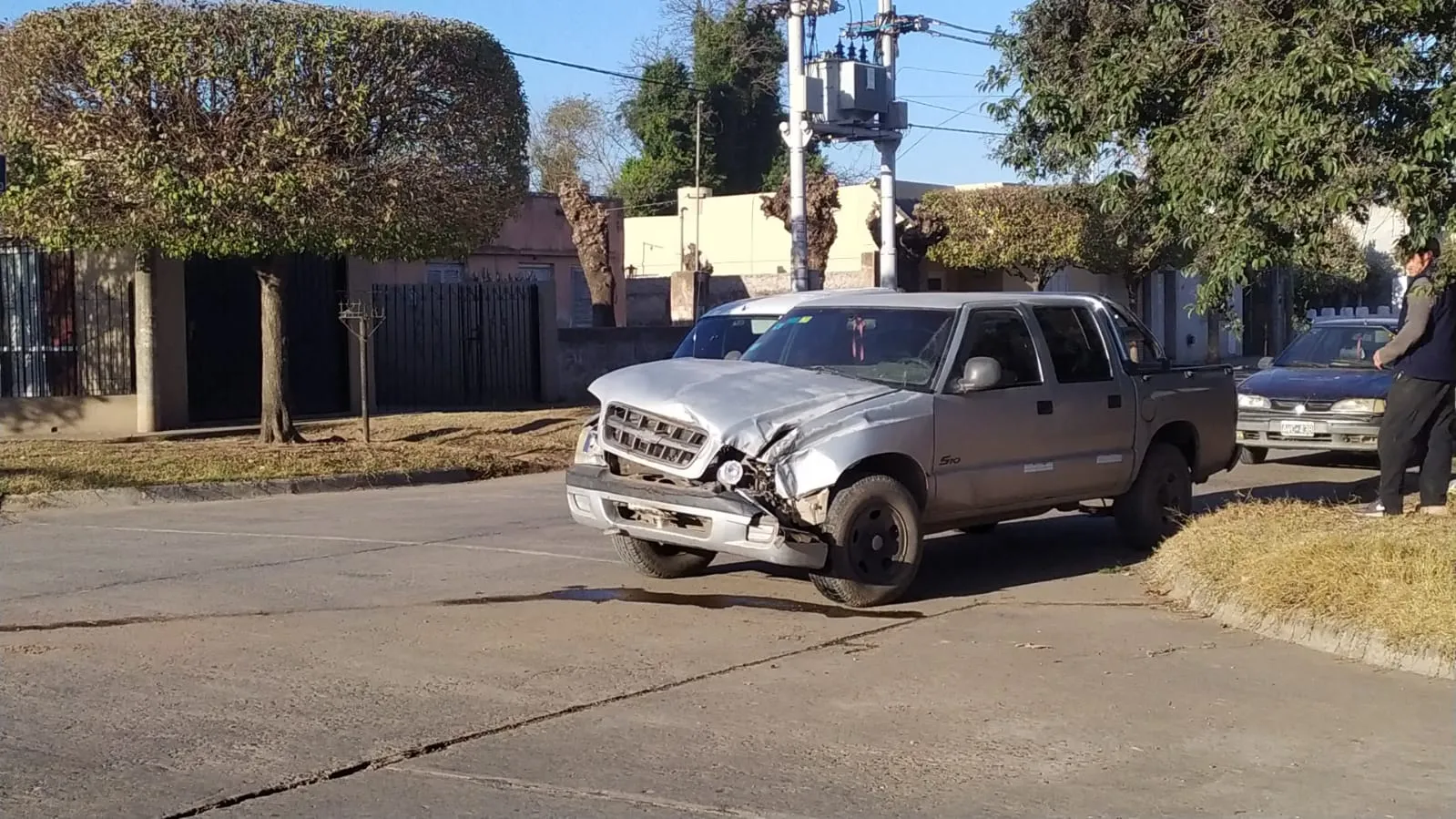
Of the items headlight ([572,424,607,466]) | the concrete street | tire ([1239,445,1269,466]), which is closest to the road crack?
the concrete street

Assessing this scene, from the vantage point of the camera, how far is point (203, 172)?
56.2 feet

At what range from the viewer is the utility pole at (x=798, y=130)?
21938 mm

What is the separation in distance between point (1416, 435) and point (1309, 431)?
17.9 feet

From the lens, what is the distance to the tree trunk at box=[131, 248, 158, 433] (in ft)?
67.1

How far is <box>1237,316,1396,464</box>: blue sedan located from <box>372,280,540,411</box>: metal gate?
12314 millimetres

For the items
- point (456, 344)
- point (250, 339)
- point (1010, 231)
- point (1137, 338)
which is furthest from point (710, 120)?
point (1137, 338)

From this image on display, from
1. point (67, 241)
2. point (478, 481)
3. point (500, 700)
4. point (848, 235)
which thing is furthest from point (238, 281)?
point (848, 235)

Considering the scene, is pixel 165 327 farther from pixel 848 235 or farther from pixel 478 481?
pixel 848 235

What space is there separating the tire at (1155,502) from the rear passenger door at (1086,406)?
247mm

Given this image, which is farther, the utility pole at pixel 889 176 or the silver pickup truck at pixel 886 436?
the utility pole at pixel 889 176

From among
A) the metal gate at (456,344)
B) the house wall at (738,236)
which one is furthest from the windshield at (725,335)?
the house wall at (738,236)

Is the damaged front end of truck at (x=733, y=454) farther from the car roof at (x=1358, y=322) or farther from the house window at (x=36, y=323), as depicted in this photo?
the house window at (x=36, y=323)

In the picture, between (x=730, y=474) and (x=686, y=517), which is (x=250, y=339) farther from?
(x=730, y=474)

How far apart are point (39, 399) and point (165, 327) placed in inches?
70.7
